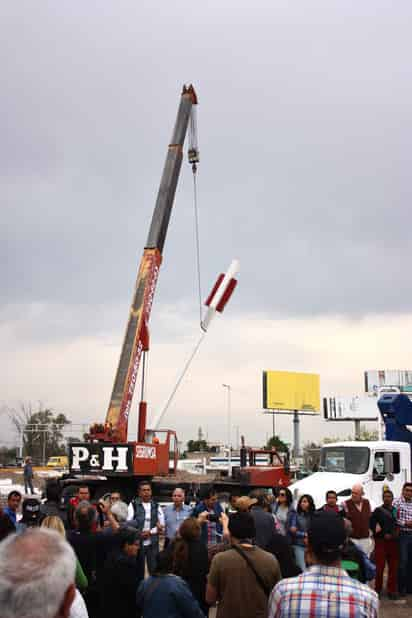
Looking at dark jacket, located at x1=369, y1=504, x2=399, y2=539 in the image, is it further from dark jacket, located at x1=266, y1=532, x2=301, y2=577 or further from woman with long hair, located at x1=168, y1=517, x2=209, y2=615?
woman with long hair, located at x1=168, y1=517, x2=209, y2=615

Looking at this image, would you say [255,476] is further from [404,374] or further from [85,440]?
[404,374]

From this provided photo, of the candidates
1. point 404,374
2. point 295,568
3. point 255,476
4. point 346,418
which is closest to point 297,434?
point 346,418

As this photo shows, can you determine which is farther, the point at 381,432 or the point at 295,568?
the point at 381,432

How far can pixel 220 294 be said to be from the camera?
25703mm

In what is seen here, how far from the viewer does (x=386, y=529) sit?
10977mm

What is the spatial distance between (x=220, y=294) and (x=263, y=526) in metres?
18.0

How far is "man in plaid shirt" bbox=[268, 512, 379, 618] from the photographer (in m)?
3.41

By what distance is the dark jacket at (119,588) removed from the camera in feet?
18.2

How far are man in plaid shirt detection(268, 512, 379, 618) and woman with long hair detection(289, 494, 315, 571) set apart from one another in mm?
6184

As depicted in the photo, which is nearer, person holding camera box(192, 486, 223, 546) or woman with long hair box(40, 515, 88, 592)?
woman with long hair box(40, 515, 88, 592)

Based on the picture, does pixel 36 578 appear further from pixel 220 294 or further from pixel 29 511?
pixel 220 294

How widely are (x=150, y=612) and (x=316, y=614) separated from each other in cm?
169

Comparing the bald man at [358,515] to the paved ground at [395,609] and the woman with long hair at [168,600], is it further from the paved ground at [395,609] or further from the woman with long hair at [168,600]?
the woman with long hair at [168,600]

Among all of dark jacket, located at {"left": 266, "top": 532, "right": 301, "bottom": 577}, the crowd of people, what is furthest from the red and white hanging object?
dark jacket, located at {"left": 266, "top": 532, "right": 301, "bottom": 577}
